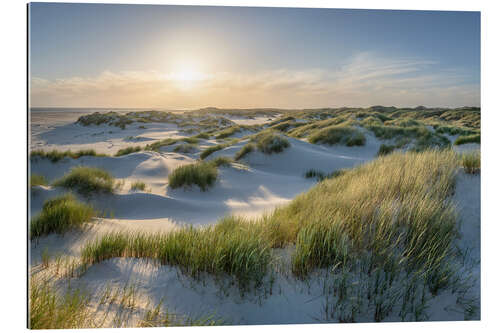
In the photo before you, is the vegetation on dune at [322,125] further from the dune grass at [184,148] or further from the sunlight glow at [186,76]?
the sunlight glow at [186,76]

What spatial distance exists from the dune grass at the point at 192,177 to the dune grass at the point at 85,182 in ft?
2.96

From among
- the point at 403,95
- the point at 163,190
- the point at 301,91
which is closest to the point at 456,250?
the point at 403,95

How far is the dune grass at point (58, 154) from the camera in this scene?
3.01 m

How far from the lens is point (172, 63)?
3.11 m

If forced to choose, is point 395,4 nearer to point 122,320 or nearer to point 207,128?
point 122,320

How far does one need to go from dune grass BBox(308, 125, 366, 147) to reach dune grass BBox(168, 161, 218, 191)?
187 inches

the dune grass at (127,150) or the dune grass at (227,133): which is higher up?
the dune grass at (227,133)

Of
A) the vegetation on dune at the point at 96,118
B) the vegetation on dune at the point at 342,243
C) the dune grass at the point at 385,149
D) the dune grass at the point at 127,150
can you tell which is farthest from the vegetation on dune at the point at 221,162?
the dune grass at the point at 385,149

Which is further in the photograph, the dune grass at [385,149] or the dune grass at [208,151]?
the dune grass at [385,149]

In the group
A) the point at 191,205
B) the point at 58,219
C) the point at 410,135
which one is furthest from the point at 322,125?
the point at 58,219

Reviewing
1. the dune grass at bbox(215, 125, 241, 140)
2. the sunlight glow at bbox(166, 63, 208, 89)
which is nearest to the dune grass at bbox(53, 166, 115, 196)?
the sunlight glow at bbox(166, 63, 208, 89)

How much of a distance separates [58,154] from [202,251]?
3.14m

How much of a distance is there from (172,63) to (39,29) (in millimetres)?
1231

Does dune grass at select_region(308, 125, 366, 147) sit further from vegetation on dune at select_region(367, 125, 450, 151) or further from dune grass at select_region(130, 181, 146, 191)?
dune grass at select_region(130, 181, 146, 191)
